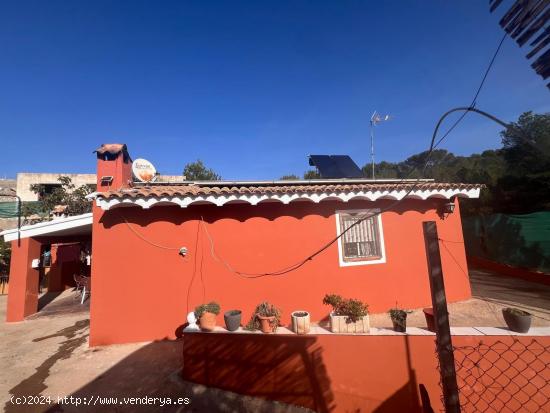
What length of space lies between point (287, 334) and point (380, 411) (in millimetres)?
1711

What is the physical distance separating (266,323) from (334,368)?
4.31 ft

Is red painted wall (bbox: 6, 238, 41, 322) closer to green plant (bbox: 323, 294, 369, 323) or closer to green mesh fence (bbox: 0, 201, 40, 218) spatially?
green plant (bbox: 323, 294, 369, 323)

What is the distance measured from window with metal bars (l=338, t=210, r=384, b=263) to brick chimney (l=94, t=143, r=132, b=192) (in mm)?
6775

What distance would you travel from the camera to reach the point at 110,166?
8.09 m

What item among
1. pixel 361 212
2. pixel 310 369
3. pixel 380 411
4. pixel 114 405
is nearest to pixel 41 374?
pixel 114 405

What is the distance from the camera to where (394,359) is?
3.90 meters

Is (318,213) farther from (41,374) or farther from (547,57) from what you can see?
(41,374)

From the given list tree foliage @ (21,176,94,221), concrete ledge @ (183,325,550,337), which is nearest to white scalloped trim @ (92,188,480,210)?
concrete ledge @ (183,325,550,337)

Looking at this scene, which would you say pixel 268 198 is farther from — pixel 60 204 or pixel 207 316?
pixel 60 204

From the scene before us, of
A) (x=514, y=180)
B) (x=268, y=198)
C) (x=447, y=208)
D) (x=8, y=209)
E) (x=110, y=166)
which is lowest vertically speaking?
(x=447, y=208)

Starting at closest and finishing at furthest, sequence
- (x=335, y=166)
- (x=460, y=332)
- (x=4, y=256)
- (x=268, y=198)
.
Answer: (x=460, y=332), (x=268, y=198), (x=335, y=166), (x=4, y=256)

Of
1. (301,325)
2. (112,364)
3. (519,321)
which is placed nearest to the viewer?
(519,321)

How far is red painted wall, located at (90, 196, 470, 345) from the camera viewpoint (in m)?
6.47


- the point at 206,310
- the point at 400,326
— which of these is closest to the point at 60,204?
the point at 206,310
